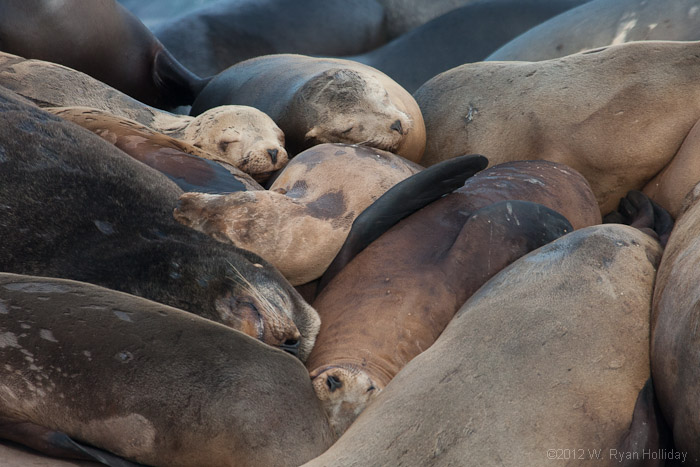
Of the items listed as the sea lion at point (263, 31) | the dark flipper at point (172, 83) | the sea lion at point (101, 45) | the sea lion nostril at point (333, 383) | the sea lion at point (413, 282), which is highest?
the sea lion nostril at point (333, 383)

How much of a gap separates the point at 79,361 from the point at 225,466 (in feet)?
1.13

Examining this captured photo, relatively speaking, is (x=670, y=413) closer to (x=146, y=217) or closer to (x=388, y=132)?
(x=146, y=217)

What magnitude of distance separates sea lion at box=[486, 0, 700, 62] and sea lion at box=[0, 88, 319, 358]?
2.78 metres

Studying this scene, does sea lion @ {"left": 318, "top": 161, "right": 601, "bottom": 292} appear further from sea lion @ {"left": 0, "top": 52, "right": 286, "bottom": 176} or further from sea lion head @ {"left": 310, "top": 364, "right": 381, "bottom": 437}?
sea lion @ {"left": 0, "top": 52, "right": 286, "bottom": 176}

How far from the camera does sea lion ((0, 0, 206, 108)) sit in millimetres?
4199

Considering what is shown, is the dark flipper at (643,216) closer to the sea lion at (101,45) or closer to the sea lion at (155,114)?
the sea lion at (155,114)

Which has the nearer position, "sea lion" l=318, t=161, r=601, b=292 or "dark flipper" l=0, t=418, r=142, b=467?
"dark flipper" l=0, t=418, r=142, b=467

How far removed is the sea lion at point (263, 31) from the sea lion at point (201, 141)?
2.82 meters

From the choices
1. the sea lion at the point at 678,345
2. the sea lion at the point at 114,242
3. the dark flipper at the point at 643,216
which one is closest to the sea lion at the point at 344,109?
the dark flipper at the point at 643,216

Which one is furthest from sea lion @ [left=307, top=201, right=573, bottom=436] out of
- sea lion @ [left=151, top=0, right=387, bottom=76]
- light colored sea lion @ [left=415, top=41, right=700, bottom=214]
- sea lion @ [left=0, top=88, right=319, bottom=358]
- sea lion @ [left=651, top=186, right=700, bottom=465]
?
sea lion @ [left=151, top=0, right=387, bottom=76]

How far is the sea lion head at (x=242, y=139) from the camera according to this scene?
10.4ft

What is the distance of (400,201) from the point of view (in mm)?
2578

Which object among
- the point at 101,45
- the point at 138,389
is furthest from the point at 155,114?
the point at 138,389

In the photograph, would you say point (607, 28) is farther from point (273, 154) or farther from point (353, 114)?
point (273, 154)
